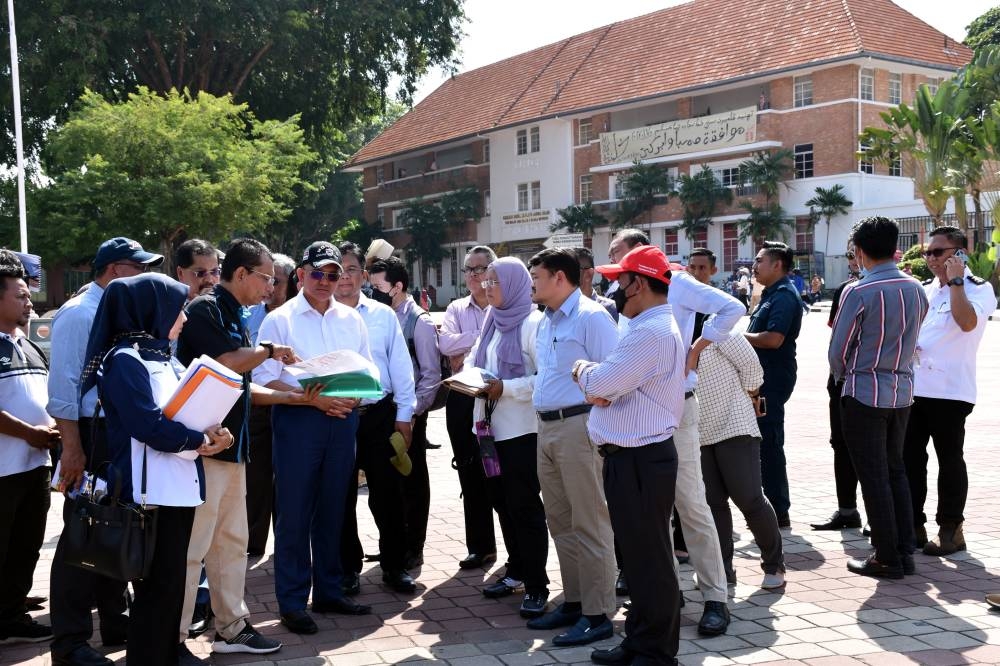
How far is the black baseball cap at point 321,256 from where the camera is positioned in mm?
5609

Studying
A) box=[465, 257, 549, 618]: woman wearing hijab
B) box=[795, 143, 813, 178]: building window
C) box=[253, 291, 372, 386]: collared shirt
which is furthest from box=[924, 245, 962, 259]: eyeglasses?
box=[795, 143, 813, 178]: building window

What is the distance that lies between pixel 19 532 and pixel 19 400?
2.32 ft

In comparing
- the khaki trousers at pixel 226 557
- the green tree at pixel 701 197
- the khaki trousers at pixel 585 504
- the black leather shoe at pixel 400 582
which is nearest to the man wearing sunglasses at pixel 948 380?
the khaki trousers at pixel 585 504

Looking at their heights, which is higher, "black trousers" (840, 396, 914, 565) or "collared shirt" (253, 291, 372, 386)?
"collared shirt" (253, 291, 372, 386)

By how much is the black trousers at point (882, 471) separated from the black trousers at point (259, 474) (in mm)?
3555

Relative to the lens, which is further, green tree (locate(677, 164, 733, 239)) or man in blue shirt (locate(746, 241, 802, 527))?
green tree (locate(677, 164, 733, 239))

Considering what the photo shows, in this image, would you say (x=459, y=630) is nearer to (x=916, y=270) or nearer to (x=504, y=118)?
(x=916, y=270)

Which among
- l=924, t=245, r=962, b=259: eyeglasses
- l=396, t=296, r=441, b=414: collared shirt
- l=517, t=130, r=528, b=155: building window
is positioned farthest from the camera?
l=517, t=130, r=528, b=155: building window

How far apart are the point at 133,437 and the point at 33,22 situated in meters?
30.4

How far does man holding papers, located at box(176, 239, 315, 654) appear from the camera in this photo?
4.81 meters

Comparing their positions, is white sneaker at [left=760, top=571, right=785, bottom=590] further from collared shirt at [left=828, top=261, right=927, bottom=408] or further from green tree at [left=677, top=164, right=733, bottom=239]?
green tree at [left=677, top=164, right=733, bottom=239]

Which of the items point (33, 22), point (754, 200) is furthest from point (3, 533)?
point (754, 200)

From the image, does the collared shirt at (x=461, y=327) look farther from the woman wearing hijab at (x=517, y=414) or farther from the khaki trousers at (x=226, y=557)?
the khaki trousers at (x=226, y=557)

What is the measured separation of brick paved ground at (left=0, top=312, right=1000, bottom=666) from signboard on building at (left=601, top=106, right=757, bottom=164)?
121 ft
